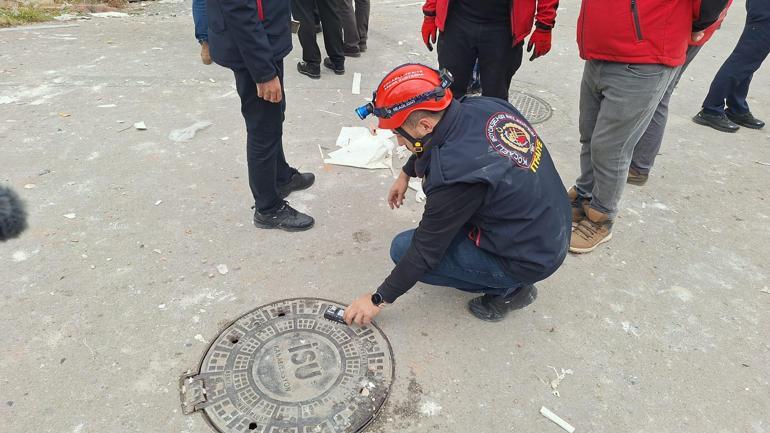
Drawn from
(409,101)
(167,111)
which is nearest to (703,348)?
(409,101)

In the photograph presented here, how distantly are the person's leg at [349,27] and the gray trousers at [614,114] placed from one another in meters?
3.17

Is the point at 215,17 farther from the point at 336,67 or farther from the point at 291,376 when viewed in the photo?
the point at 336,67

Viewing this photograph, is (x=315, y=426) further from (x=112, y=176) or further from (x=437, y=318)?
(x=112, y=176)

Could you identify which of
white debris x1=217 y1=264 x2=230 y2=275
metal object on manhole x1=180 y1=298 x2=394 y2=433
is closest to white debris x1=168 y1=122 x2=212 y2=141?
white debris x1=217 y1=264 x2=230 y2=275

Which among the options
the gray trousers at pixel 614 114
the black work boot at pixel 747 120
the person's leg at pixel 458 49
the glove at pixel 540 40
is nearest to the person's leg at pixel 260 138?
the person's leg at pixel 458 49

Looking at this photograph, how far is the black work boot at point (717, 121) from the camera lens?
448 centimetres

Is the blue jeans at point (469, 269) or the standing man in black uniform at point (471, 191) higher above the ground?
the standing man in black uniform at point (471, 191)

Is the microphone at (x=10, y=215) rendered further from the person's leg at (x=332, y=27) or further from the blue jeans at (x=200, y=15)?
the person's leg at (x=332, y=27)

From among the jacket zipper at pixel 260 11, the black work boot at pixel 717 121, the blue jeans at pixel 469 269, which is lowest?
the black work boot at pixel 717 121

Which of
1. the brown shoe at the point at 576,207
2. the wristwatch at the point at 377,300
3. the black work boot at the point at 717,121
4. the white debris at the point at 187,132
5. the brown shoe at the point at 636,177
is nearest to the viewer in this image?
the wristwatch at the point at 377,300

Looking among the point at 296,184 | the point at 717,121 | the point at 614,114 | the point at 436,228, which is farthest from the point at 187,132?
the point at 717,121

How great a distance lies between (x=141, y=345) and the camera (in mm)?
2279

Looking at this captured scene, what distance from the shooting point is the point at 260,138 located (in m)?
2.78

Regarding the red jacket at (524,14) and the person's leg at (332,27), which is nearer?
the red jacket at (524,14)
